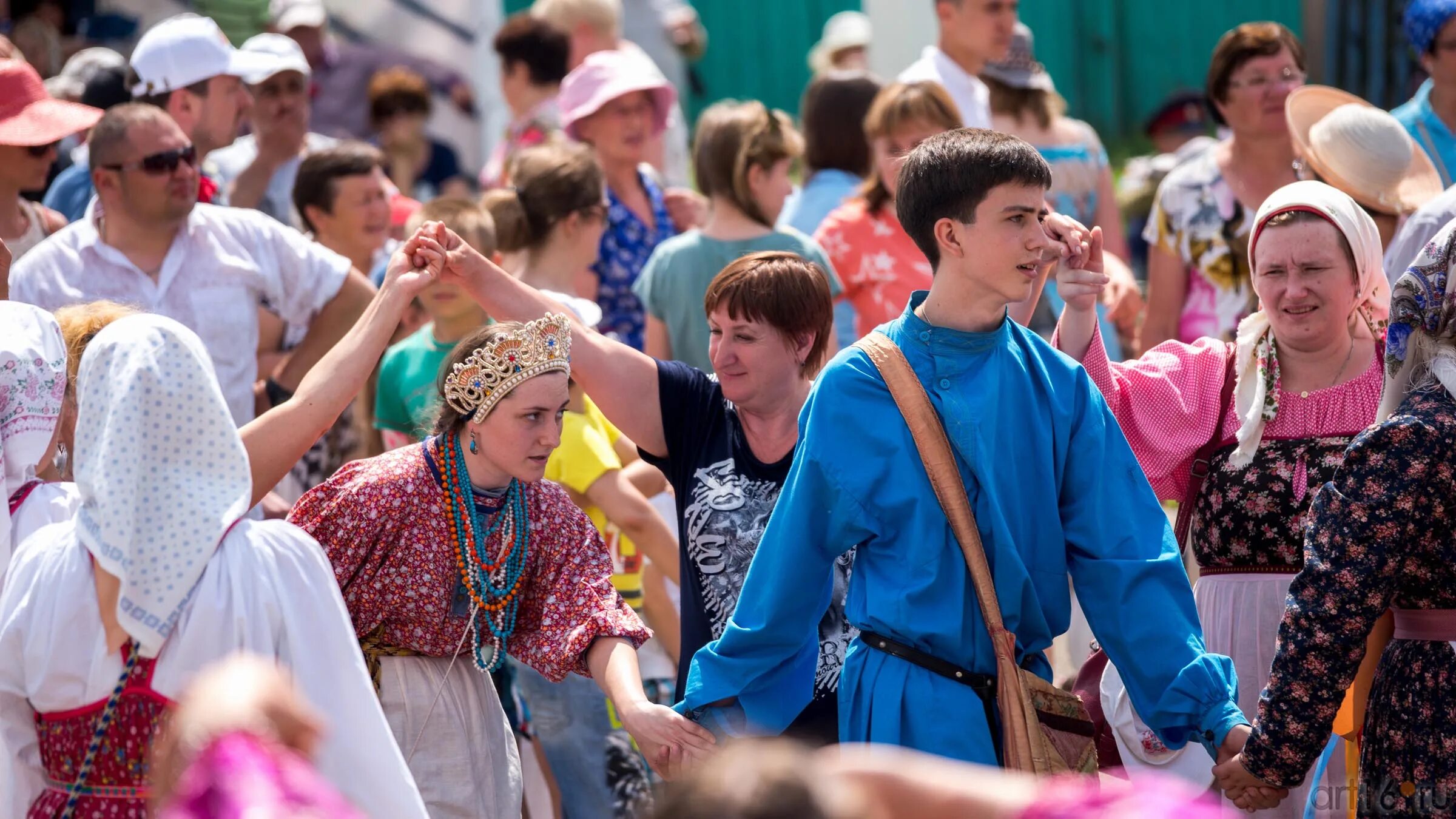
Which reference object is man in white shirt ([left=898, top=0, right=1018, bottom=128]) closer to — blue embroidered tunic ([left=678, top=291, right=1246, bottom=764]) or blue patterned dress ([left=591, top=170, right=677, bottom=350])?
blue patterned dress ([left=591, top=170, right=677, bottom=350])

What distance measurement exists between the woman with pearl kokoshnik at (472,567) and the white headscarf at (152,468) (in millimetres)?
791

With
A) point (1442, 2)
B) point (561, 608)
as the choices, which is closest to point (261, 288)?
point (561, 608)

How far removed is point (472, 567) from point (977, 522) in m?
1.20

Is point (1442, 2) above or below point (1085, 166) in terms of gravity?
above

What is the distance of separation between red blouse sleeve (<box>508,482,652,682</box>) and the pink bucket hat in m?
3.27

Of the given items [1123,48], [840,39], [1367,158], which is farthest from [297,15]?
[1123,48]

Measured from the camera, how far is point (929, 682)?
10.2ft

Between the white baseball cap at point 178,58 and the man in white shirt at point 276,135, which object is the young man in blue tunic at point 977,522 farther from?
the man in white shirt at point 276,135

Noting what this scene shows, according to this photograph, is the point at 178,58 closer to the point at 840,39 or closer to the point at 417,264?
the point at 417,264

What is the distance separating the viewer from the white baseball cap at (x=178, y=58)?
250 inches

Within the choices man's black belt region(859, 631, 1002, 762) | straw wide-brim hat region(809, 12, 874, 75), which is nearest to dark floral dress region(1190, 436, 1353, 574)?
man's black belt region(859, 631, 1002, 762)

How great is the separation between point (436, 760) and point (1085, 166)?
4.05 metres

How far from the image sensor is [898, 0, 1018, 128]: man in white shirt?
22.5ft

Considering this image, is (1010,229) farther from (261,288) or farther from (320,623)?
(261,288)
